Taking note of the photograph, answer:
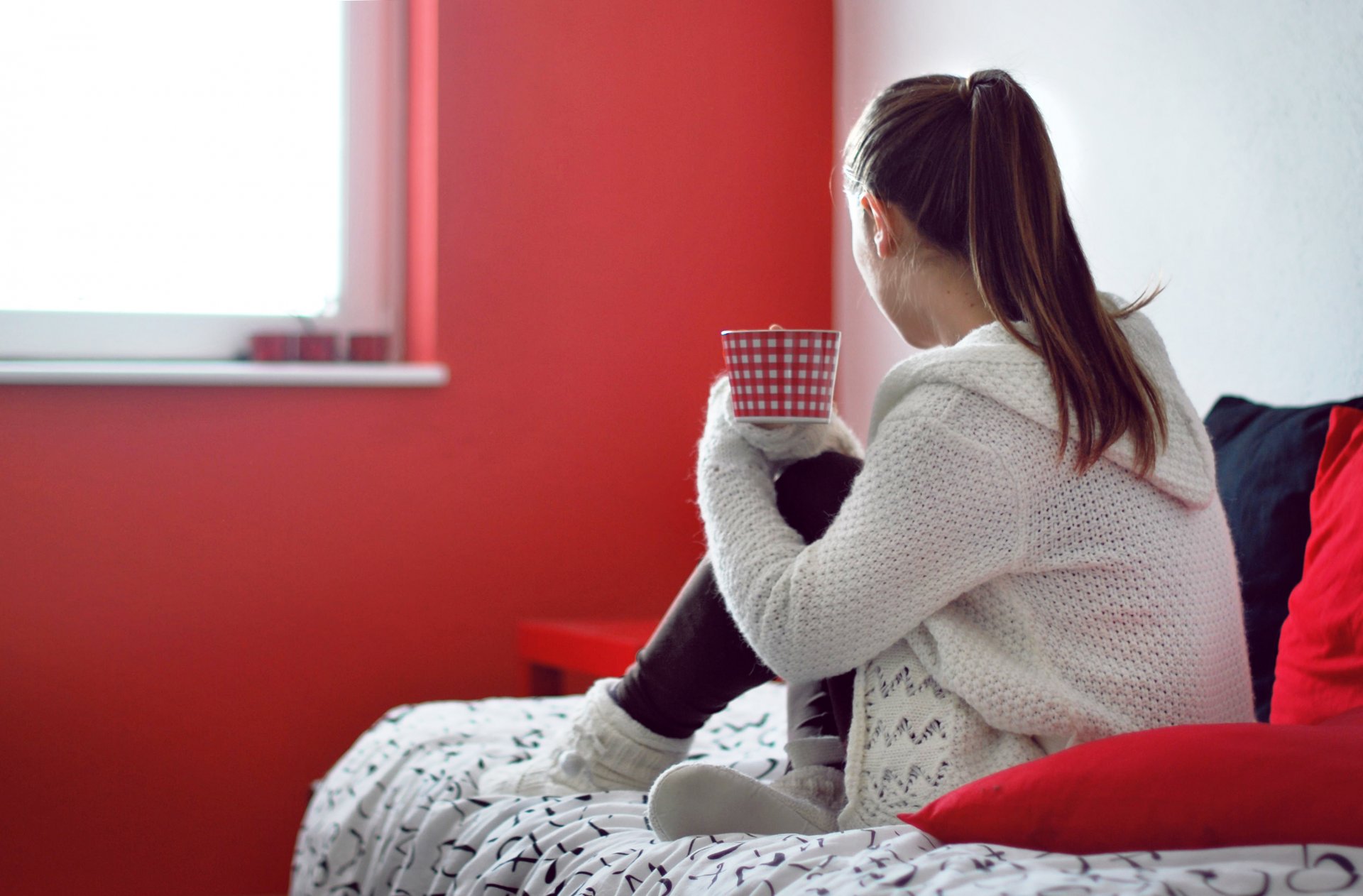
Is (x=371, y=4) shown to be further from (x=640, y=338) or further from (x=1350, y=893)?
(x=1350, y=893)

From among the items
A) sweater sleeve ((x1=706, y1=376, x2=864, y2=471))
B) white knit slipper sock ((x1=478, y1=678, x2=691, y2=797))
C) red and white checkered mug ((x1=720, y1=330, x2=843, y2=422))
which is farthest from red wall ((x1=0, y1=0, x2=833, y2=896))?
red and white checkered mug ((x1=720, y1=330, x2=843, y2=422))

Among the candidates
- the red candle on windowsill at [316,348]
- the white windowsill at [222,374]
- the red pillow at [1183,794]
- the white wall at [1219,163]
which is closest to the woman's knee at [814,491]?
the red pillow at [1183,794]

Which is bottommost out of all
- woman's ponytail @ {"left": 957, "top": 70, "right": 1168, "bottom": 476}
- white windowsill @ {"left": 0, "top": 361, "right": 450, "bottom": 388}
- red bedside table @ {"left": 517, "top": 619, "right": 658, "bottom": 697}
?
red bedside table @ {"left": 517, "top": 619, "right": 658, "bottom": 697}

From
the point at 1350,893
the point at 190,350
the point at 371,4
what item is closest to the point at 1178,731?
the point at 1350,893

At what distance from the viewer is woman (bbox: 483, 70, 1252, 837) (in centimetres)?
95

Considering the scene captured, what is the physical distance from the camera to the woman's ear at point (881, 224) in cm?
108

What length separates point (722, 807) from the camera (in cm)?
101

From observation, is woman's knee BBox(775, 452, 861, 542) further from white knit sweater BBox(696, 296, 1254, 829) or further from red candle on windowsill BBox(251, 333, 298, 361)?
red candle on windowsill BBox(251, 333, 298, 361)

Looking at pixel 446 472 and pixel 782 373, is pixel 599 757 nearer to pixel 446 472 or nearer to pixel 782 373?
pixel 782 373

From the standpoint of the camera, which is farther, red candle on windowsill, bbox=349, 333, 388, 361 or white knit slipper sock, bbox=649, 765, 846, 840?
red candle on windowsill, bbox=349, 333, 388, 361

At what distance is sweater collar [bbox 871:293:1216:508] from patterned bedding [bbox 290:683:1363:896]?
1.06 feet

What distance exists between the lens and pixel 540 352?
232cm

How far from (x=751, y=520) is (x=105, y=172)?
159 centimetres

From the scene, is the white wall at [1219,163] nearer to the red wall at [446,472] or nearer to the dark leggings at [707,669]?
the red wall at [446,472]
